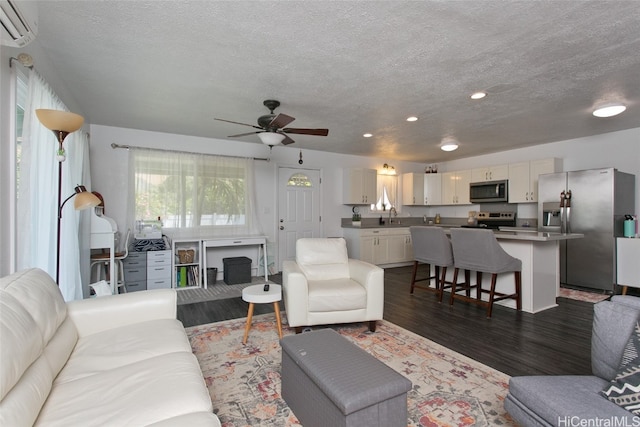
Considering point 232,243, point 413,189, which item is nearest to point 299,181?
point 232,243

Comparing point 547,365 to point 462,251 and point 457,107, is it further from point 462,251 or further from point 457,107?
point 457,107

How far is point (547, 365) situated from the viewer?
7.61ft

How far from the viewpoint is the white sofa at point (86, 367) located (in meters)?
1.10

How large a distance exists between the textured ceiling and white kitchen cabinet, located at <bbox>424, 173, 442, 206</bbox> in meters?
2.91

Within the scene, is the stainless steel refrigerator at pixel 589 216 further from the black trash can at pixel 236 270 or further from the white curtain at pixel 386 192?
the black trash can at pixel 236 270

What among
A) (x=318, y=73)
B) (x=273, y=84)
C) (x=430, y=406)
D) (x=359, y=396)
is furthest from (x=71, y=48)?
(x=430, y=406)

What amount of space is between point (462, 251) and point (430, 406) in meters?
2.22

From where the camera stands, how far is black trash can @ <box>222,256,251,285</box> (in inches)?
197

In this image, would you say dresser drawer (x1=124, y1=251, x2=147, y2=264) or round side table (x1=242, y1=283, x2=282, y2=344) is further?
dresser drawer (x1=124, y1=251, x2=147, y2=264)

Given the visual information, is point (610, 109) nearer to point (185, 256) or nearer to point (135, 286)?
point (185, 256)

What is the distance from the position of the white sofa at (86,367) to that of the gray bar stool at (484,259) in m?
3.09
